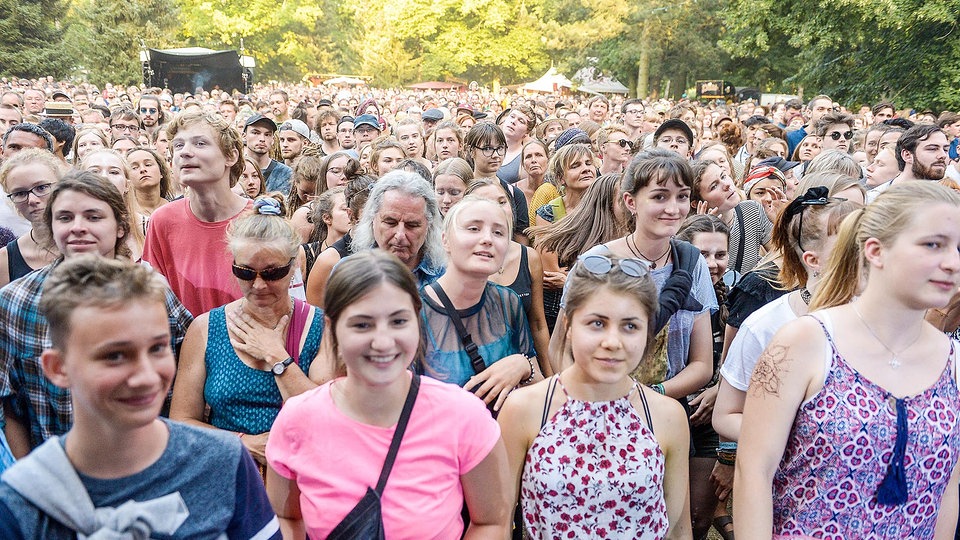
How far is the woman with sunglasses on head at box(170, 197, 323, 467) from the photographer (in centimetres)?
283

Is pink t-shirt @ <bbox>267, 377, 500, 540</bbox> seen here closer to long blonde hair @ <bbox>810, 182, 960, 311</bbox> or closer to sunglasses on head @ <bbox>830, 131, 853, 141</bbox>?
long blonde hair @ <bbox>810, 182, 960, 311</bbox>

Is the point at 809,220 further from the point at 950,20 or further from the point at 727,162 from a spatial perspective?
the point at 950,20

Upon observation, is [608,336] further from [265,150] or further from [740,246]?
[265,150]

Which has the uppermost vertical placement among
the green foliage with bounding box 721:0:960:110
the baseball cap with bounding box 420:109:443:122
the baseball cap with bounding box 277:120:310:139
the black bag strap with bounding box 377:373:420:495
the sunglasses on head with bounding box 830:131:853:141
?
the green foliage with bounding box 721:0:960:110

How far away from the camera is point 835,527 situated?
237 centimetres

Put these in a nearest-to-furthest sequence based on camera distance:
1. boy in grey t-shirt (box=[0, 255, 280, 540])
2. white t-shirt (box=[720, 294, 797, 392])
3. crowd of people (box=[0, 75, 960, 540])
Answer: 1. boy in grey t-shirt (box=[0, 255, 280, 540])
2. crowd of people (box=[0, 75, 960, 540])
3. white t-shirt (box=[720, 294, 797, 392])

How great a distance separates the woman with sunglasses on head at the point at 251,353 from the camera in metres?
2.83

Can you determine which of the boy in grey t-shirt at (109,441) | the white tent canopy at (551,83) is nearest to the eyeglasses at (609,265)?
the boy in grey t-shirt at (109,441)

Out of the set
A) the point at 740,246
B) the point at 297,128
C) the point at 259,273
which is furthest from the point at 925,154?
the point at 297,128

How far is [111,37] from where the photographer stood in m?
40.8

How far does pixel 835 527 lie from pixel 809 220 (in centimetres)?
143

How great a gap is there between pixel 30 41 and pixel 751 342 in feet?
135

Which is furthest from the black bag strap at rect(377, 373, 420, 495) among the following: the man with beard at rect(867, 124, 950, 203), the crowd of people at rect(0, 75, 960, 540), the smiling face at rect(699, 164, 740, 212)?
the man with beard at rect(867, 124, 950, 203)

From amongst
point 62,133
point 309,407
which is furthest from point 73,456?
point 62,133
